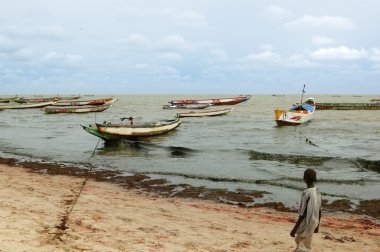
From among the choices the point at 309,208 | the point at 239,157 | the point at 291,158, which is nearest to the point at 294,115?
the point at 291,158

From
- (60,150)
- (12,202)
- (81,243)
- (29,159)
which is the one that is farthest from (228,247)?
(60,150)

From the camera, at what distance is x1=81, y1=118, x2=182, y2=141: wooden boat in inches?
912

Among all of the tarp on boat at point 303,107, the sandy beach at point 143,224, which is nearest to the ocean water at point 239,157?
the sandy beach at point 143,224

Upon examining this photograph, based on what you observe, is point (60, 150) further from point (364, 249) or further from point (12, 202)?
point (364, 249)

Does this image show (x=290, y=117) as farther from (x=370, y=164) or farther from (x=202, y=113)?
(x=370, y=164)

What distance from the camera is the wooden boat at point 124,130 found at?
23.2m

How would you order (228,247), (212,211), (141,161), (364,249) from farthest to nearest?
(141,161) → (212,211) → (364,249) → (228,247)

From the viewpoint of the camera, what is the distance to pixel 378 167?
17250 mm

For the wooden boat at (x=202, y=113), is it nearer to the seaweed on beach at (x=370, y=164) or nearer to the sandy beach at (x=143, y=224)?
the seaweed on beach at (x=370, y=164)

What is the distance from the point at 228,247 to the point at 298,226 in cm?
163

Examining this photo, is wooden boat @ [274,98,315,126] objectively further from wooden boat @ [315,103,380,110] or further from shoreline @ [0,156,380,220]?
wooden boat @ [315,103,380,110]

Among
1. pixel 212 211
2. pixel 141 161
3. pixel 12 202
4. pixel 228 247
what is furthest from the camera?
pixel 141 161

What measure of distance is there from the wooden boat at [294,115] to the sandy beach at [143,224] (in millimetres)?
26382

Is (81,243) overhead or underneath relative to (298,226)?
underneath
